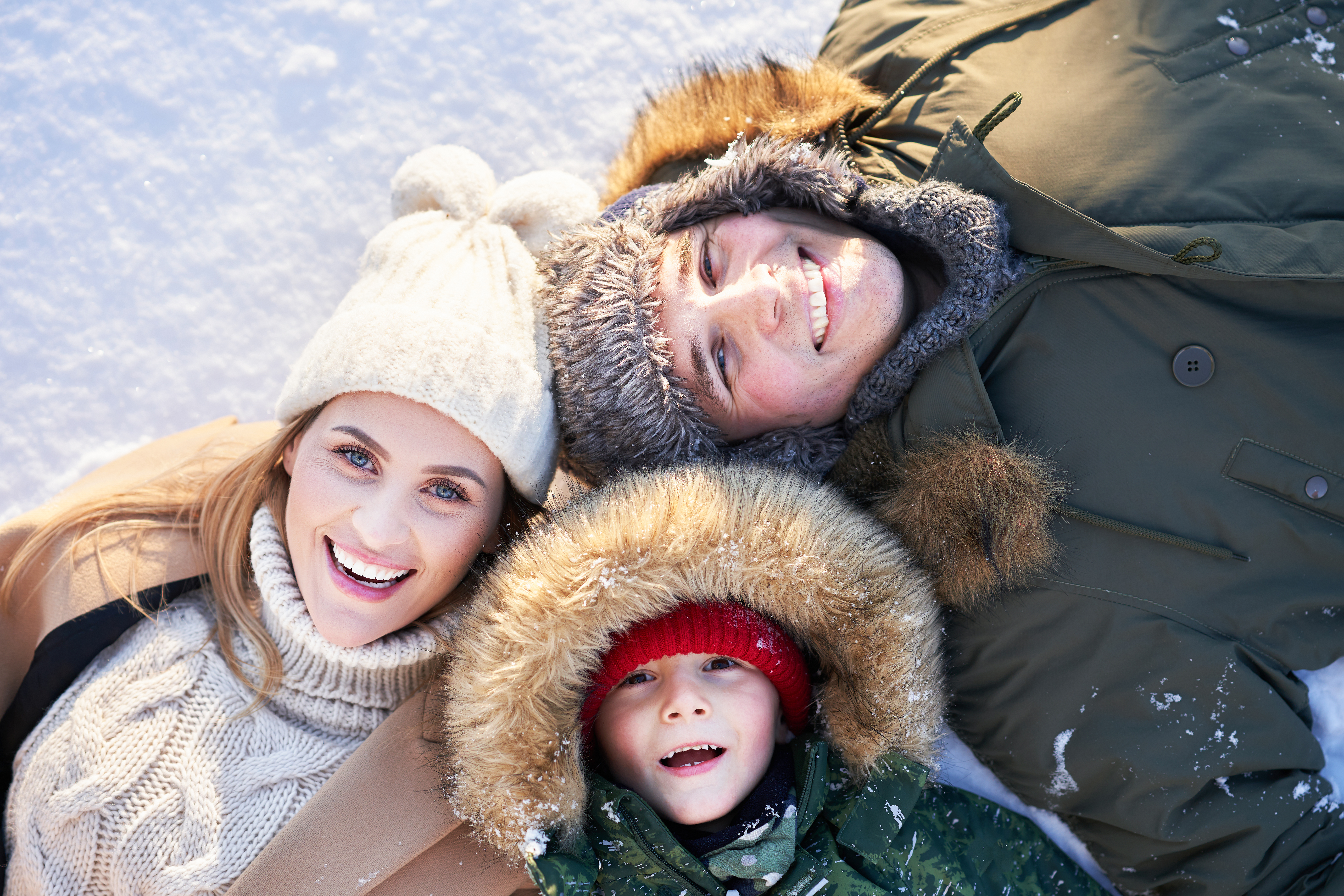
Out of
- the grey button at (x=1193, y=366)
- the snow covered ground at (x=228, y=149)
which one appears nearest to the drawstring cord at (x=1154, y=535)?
the grey button at (x=1193, y=366)

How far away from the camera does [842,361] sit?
1.79 m

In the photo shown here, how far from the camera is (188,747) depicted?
5.84ft

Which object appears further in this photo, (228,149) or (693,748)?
(228,149)

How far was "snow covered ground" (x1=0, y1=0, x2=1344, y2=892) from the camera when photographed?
256cm

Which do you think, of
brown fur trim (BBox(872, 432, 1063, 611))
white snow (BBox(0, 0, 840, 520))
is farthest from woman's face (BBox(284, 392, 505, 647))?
white snow (BBox(0, 0, 840, 520))

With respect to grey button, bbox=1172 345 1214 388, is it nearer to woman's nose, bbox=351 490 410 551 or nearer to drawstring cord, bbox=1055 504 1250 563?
drawstring cord, bbox=1055 504 1250 563

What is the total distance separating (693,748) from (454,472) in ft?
2.52

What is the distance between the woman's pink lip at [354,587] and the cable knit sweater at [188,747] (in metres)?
0.14

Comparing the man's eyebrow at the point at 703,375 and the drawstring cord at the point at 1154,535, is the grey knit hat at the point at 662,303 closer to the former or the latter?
the man's eyebrow at the point at 703,375

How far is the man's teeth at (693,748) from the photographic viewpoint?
1686 millimetres

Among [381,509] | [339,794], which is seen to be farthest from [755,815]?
[381,509]

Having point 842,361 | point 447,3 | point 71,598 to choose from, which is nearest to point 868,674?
point 842,361

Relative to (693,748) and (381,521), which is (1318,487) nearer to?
(693,748)

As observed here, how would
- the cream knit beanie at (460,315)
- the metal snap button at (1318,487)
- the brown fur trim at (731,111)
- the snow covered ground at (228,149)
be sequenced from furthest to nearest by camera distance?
1. the snow covered ground at (228,149)
2. the brown fur trim at (731,111)
3. the cream knit beanie at (460,315)
4. the metal snap button at (1318,487)
